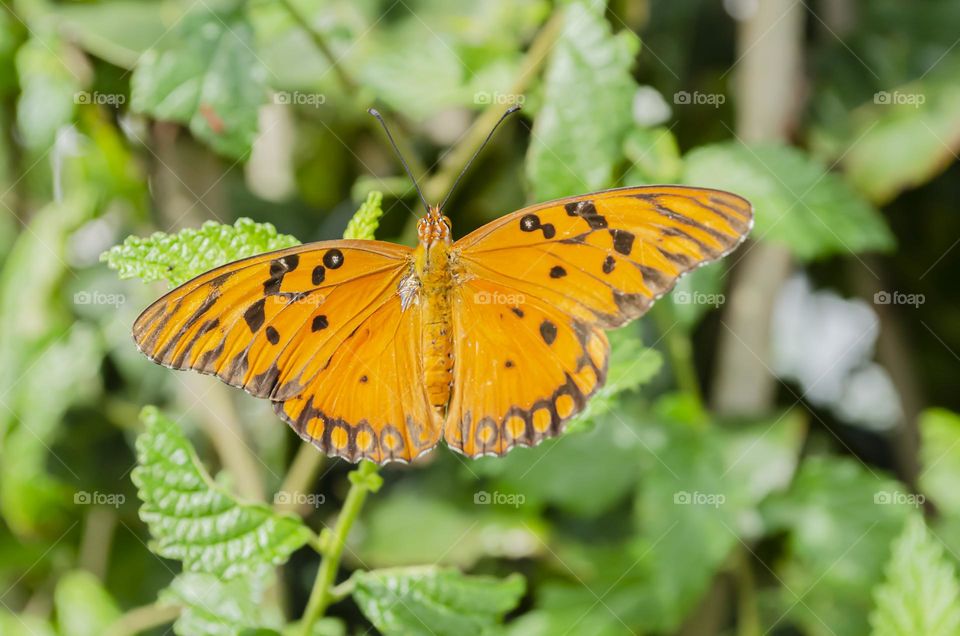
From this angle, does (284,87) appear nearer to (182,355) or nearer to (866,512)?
(182,355)

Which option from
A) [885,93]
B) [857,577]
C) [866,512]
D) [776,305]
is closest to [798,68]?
[885,93]

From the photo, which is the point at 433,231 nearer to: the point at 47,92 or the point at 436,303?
the point at 436,303

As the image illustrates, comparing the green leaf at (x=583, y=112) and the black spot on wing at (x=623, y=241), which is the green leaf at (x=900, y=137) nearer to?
the green leaf at (x=583, y=112)

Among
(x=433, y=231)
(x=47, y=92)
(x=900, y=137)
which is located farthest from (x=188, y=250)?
(x=900, y=137)

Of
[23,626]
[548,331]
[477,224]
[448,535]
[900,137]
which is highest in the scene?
[900,137]

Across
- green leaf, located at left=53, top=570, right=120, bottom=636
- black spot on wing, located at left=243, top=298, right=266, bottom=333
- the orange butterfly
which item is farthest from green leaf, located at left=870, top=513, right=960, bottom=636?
green leaf, located at left=53, top=570, right=120, bottom=636
